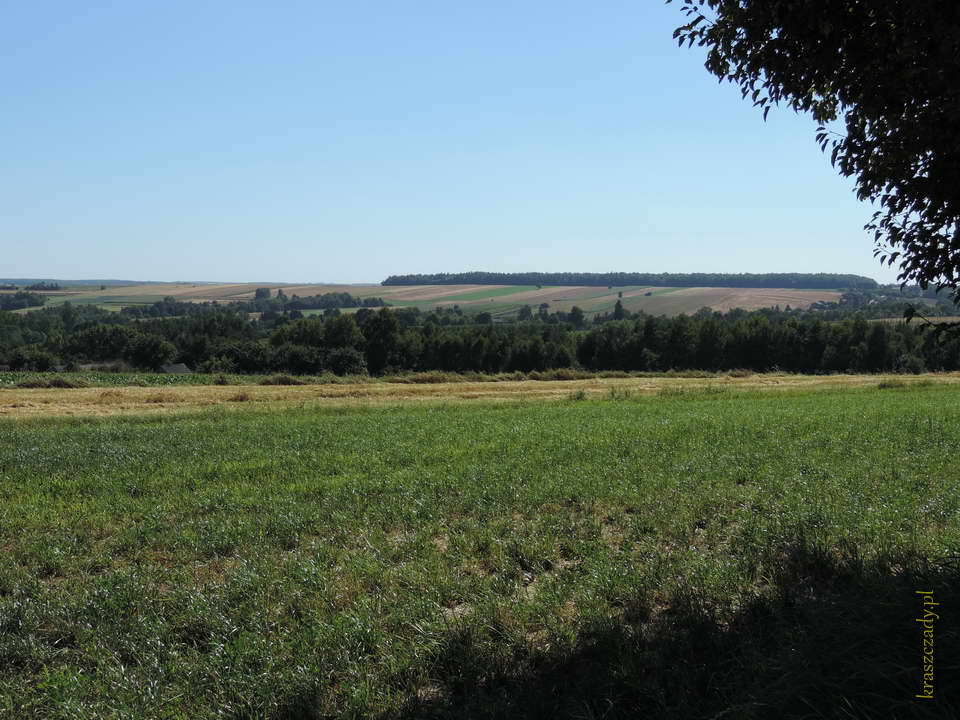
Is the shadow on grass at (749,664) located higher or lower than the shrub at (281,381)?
higher

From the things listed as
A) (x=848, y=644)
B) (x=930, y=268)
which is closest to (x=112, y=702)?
(x=848, y=644)

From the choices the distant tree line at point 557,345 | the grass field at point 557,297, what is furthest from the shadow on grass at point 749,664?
the grass field at point 557,297

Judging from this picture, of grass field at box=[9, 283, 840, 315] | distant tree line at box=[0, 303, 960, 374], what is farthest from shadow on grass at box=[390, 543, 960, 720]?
grass field at box=[9, 283, 840, 315]

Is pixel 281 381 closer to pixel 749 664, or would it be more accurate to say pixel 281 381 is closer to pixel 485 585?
pixel 485 585

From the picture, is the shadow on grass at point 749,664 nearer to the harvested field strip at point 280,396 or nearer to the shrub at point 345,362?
the harvested field strip at point 280,396

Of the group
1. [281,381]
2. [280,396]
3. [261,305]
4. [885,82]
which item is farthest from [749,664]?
[261,305]

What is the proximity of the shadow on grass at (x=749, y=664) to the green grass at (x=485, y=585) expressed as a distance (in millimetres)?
19

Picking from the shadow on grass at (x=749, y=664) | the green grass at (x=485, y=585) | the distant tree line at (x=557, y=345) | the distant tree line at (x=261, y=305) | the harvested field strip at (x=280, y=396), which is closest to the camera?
the shadow on grass at (x=749, y=664)

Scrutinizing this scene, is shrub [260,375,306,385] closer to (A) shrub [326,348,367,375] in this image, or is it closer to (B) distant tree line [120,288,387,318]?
(A) shrub [326,348,367,375]

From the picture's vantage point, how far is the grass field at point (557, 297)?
139 metres

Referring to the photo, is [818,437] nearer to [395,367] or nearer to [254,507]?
[254,507]

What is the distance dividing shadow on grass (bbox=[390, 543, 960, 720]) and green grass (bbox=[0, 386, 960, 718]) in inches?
0.7

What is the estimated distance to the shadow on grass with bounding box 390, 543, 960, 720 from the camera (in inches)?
131

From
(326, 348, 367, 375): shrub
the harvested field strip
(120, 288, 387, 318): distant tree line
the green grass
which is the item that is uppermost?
the green grass
